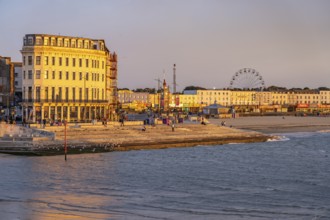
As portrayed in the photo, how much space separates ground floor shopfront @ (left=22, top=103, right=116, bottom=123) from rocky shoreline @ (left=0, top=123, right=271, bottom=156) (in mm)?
8152

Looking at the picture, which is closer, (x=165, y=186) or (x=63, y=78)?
(x=165, y=186)

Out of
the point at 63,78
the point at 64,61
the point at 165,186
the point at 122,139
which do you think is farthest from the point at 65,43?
the point at 165,186

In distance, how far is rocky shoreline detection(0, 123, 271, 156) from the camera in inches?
2185

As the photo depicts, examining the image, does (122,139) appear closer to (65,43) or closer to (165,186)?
(65,43)

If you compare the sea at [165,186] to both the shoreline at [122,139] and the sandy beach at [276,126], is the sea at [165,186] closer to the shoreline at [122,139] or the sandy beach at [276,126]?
the shoreline at [122,139]

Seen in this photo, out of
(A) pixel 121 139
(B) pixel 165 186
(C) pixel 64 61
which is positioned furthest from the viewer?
(C) pixel 64 61

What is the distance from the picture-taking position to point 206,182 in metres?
40.1

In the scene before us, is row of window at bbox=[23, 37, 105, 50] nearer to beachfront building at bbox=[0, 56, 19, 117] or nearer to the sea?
the sea

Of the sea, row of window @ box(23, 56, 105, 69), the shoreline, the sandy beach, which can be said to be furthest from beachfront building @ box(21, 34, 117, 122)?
the sandy beach

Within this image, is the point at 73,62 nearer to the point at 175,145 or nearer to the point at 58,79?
the point at 58,79

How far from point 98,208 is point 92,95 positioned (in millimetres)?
48869

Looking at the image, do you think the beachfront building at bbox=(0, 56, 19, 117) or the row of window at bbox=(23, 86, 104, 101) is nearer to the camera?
the row of window at bbox=(23, 86, 104, 101)

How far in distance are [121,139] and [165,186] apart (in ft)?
84.8

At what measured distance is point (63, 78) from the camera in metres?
74.6
